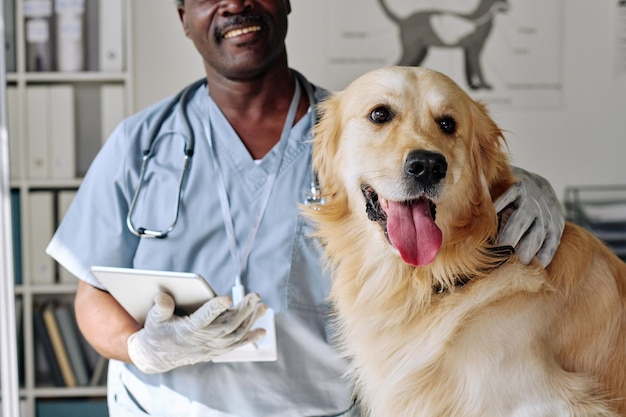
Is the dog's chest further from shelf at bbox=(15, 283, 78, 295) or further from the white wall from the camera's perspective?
the white wall

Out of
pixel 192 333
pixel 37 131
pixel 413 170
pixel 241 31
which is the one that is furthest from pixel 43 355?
pixel 413 170

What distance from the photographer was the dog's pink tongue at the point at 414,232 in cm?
124

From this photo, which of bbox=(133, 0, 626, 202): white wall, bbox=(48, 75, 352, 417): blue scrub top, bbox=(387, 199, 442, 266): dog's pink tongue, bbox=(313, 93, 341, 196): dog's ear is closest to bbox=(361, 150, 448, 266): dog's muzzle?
bbox=(387, 199, 442, 266): dog's pink tongue

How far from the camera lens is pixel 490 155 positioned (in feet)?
4.56

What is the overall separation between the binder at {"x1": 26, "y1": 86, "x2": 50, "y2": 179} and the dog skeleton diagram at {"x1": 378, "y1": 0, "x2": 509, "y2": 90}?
1.59 m

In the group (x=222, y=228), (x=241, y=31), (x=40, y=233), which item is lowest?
(x=40, y=233)

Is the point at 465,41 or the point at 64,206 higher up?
the point at 465,41

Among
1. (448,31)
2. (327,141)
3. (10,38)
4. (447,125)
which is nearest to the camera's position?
(447,125)

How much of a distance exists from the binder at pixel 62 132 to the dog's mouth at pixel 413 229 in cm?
207

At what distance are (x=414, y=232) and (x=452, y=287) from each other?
14 cm

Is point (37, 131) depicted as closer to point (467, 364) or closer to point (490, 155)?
point (490, 155)

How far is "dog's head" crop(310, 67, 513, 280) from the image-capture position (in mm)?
1259

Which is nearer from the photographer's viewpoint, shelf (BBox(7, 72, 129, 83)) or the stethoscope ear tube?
the stethoscope ear tube

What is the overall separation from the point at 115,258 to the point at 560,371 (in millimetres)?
995
